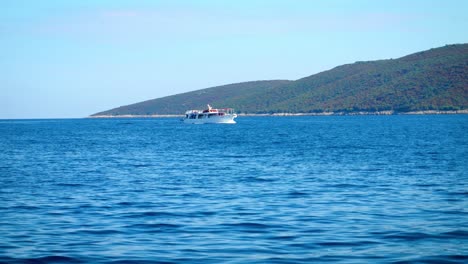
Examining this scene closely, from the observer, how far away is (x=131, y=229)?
1608 cm

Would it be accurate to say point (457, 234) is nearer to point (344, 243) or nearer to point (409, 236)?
point (409, 236)

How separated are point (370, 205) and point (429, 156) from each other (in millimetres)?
20635

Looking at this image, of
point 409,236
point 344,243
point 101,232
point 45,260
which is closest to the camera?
point 45,260

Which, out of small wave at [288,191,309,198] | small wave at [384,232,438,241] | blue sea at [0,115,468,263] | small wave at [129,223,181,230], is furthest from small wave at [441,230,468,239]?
small wave at [288,191,309,198]

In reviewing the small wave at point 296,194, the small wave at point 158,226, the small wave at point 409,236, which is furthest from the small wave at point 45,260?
the small wave at point 296,194

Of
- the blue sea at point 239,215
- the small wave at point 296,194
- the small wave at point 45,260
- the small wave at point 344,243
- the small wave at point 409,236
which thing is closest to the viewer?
the small wave at point 45,260

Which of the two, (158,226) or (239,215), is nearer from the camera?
(158,226)

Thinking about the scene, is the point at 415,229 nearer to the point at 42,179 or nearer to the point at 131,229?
the point at 131,229

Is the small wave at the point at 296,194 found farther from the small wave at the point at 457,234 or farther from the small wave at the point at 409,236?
the small wave at the point at 457,234

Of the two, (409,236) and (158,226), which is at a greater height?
(158,226)

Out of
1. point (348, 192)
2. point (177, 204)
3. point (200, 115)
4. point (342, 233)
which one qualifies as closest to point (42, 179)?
point (177, 204)

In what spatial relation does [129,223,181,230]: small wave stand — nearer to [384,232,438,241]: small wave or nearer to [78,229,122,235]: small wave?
[78,229,122,235]: small wave

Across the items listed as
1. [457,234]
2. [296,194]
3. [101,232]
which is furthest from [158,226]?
[457,234]

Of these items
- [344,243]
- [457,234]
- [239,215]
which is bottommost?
[457,234]
